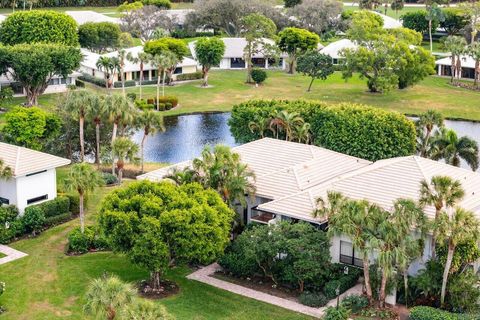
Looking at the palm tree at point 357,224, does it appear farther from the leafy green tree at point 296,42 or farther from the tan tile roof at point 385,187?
the leafy green tree at point 296,42

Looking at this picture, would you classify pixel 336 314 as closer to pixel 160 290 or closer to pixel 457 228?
pixel 457 228

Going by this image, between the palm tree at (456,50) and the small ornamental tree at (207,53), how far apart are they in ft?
111

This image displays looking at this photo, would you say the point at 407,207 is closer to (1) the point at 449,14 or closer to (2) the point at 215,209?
(2) the point at 215,209

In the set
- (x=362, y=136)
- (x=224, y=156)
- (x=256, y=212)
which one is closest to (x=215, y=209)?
(x=224, y=156)

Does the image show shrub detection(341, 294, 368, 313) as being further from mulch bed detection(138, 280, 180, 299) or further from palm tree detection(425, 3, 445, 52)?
palm tree detection(425, 3, 445, 52)

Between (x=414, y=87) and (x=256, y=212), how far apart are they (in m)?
62.5

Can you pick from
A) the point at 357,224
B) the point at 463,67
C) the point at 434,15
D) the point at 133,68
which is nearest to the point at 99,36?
the point at 133,68

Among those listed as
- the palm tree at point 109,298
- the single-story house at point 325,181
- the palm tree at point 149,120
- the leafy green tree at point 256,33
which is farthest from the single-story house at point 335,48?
the palm tree at point 109,298

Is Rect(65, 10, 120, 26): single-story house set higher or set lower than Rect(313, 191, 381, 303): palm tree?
higher

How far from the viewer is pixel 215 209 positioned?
48.4 metres

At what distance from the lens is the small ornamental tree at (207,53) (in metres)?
113

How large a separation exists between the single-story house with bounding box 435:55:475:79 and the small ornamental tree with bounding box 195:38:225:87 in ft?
115

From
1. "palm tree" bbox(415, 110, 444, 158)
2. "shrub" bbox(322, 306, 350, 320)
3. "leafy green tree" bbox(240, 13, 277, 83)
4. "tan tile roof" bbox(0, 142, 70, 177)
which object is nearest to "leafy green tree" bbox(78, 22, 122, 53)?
"leafy green tree" bbox(240, 13, 277, 83)

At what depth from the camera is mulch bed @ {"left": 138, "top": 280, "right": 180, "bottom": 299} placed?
155 feet
